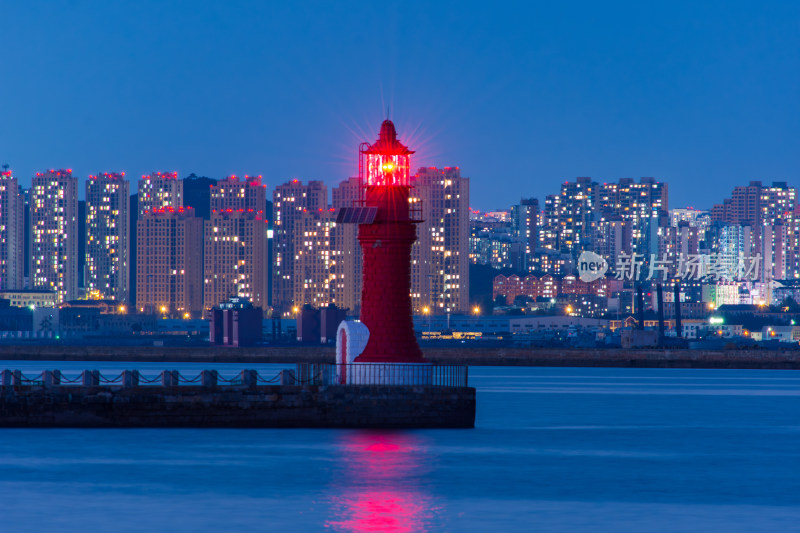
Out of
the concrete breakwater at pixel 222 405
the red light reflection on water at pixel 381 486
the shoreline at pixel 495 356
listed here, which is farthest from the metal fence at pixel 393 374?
the shoreline at pixel 495 356

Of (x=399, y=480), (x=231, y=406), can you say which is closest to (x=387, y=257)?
(x=231, y=406)

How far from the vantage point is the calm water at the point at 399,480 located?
30.1m

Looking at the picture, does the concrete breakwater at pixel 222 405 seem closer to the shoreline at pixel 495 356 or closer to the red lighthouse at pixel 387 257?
the red lighthouse at pixel 387 257

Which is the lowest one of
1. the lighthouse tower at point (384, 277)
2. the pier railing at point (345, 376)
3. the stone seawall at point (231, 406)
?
the stone seawall at point (231, 406)

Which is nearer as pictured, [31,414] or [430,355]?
[31,414]

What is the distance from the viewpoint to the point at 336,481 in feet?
117

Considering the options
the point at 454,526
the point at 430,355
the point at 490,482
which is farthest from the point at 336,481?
the point at 430,355

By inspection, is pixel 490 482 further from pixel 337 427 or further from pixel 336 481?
pixel 337 427

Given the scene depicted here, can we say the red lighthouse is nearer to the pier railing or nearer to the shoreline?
the pier railing

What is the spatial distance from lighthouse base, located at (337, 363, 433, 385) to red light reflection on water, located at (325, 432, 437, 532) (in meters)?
1.80

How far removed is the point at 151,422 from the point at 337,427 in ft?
19.2

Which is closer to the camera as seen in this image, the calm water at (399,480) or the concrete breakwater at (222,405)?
the calm water at (399,480)

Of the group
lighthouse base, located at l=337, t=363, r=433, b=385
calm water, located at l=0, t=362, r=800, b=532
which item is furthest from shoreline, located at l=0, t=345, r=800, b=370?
lighthouse base, located at l=337, t=363, r=433, b=385

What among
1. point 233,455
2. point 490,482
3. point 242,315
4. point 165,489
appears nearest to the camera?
point 165,489
